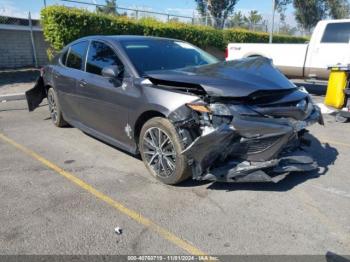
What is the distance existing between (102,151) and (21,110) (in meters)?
4.00

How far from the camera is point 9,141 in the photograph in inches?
238

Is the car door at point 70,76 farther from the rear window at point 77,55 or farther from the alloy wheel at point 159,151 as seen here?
the alloy wheel at point 159,151

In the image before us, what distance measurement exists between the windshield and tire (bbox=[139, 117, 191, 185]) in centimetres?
80

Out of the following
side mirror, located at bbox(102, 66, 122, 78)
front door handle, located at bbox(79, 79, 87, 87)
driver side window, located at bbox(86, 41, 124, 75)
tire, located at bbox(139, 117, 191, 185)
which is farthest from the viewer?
front door handle, located at bbox(79, 79, 87, 87)

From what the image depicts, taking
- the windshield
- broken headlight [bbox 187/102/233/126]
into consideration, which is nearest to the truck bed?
the windshield

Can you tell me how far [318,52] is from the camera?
11.0m

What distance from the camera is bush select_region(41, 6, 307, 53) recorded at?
12.2 meters

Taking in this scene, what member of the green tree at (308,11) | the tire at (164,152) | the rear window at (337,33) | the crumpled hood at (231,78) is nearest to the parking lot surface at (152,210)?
the tire at (164,152)

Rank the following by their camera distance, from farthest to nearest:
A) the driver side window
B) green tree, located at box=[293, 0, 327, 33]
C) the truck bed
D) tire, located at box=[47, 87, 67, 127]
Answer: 1. green tree, located at box=[293, 0, 327, 33]
2. the truck bed
3. tire, located at box=[47, 87, 67, 127]
4. the driver side window

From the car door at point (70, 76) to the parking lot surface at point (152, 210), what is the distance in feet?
3.19

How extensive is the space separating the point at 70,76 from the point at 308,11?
4419 centimetres

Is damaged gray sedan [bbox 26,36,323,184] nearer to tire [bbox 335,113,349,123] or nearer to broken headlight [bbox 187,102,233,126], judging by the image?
broken headlight [bbox 187,102,233,126]

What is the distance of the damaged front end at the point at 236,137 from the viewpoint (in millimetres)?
3705

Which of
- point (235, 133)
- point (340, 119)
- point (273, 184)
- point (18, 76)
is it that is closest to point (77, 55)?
point (235, 133)
